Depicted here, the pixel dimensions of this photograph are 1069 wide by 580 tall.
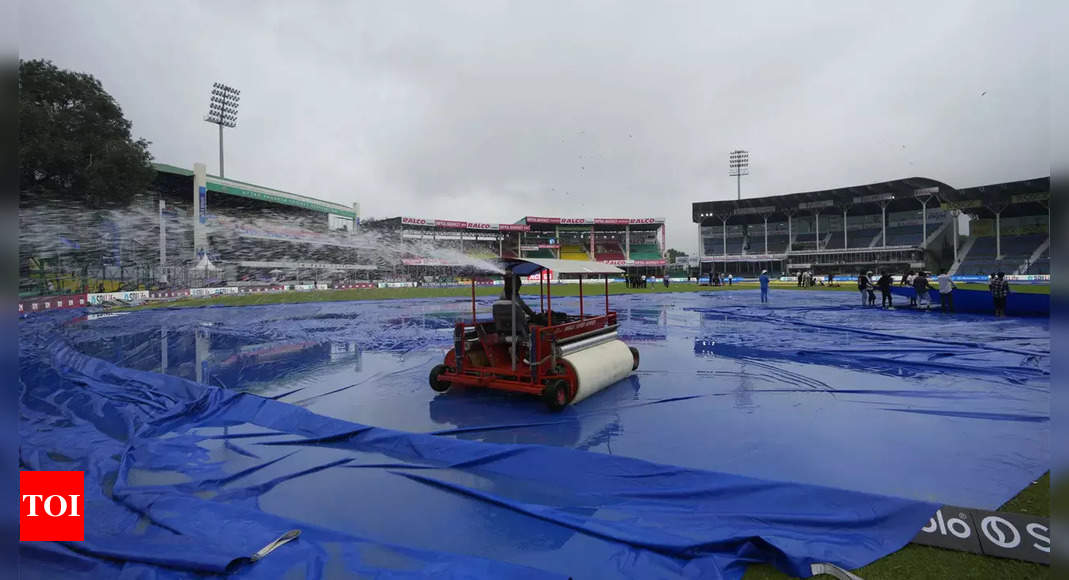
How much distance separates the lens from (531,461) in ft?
15.1

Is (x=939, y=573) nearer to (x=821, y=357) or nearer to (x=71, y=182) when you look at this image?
(x=821, y=357)

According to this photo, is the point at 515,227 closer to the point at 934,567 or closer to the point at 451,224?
the point at 451,224

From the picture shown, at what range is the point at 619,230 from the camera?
82625 mm

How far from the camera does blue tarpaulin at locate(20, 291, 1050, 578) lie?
3.11 meters

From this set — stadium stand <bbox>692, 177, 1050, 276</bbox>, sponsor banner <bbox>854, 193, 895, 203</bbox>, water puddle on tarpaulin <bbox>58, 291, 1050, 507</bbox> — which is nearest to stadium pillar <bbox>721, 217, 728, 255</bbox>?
stadium stand <bbox>692, 177, 1050, 276</bbox>

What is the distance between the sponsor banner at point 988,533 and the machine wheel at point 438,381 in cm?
600

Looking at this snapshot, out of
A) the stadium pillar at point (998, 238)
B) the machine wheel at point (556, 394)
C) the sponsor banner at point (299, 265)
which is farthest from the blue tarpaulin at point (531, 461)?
the stadium pillar at point (998, 238)

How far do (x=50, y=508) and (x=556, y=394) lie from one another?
15.7 feet

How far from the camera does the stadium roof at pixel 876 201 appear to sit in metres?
54.1

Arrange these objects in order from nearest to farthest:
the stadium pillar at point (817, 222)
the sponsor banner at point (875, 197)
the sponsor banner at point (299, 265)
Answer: the sponsor banner at point (299, 265) < the sponsor banner at point (875, 197) < the stadium pillar at point (817, 222)

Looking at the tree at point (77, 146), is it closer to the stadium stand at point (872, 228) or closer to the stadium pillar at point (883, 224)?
the stadium stand at point (872, 228)

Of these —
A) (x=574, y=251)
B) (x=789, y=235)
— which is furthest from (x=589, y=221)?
(x=789, y=235)

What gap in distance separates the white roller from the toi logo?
501 cm

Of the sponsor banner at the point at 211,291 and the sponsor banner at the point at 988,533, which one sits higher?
the sponsor banner at the point at 211,291
